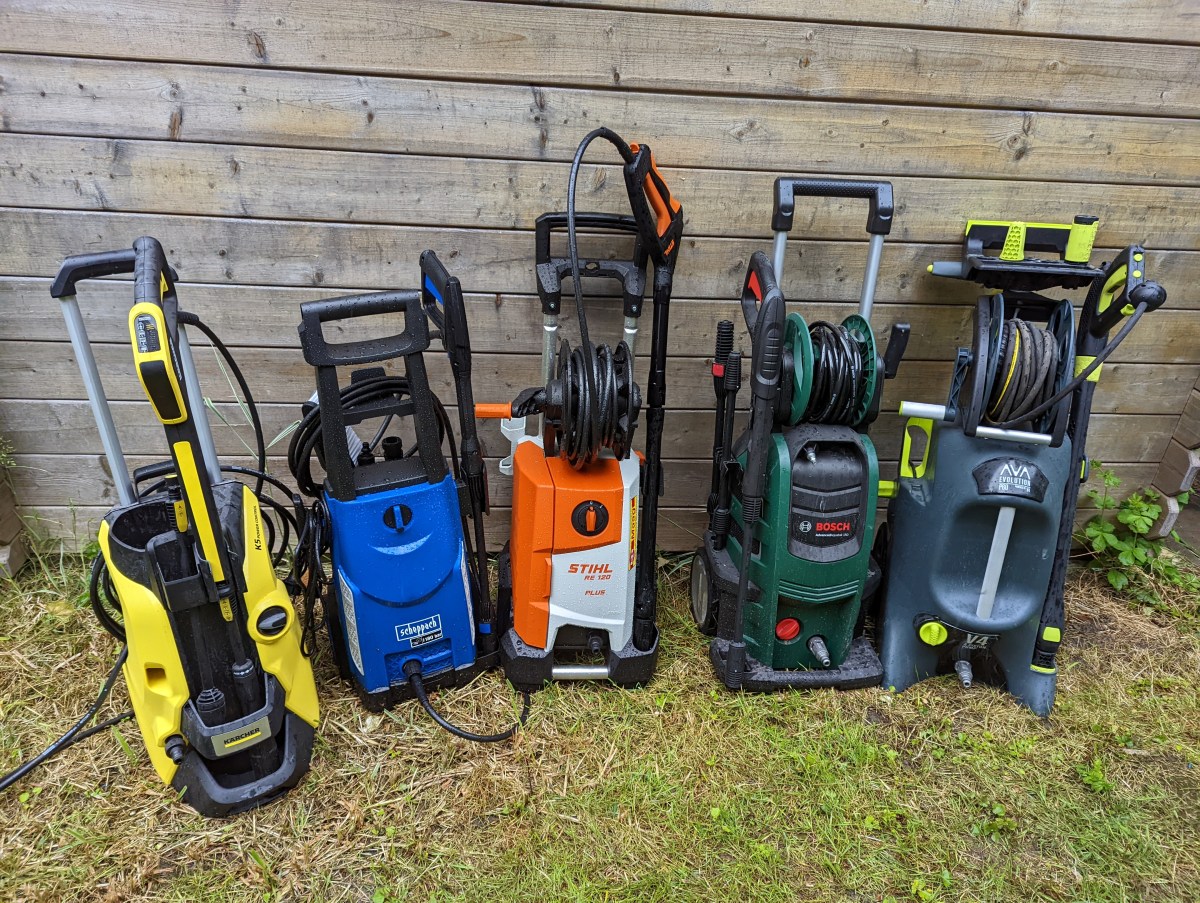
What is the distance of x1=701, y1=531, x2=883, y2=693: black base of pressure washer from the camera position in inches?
79.4

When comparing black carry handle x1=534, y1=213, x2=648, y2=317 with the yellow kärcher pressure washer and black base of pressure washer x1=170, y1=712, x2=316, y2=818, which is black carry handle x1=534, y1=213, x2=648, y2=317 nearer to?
the yellow kärcher pressure washer

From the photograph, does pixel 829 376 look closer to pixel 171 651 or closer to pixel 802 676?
pixel 802 676

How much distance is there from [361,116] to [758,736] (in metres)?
1.94

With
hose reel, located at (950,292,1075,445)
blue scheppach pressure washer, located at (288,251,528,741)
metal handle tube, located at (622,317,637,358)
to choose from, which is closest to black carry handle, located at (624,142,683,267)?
metal handle tube, located at (622,317,637,358)

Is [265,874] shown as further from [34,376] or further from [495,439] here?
[34,376]

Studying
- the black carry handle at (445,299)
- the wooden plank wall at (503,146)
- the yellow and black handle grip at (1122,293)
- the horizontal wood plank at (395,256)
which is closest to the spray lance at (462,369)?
the black carry handle at (445,299)

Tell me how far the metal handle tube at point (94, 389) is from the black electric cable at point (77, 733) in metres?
0.39

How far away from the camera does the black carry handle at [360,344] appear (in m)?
1.59

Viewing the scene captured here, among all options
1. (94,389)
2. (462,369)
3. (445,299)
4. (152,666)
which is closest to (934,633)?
(462,369)

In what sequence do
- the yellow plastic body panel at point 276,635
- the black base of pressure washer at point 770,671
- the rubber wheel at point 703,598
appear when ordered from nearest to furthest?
the yellow plastic body panel at point 276,635 < the black base of pressure washer at point 770,671 < the rubber wheel at point 703,598

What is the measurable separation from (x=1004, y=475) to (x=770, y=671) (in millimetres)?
809

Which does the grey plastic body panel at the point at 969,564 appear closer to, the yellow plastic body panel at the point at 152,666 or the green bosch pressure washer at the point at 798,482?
the green bosch pressure washer at the point at 798,482

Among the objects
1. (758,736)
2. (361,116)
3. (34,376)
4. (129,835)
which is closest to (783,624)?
(758,736)

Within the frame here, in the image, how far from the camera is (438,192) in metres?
2.02
